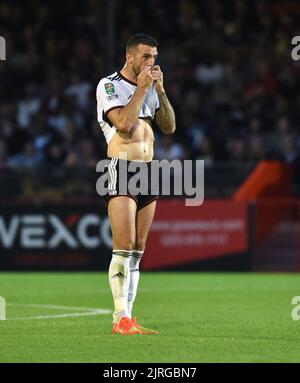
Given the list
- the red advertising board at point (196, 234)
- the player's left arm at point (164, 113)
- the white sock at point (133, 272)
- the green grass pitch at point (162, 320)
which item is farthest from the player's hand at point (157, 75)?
the red advertising board at point (196, 234)

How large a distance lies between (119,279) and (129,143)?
118 centimetres

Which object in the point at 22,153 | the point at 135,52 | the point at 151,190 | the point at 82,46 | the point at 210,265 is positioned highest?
the point at 82,46

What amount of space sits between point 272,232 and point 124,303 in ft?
31.3

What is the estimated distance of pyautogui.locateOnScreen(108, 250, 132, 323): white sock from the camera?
31.3 feet

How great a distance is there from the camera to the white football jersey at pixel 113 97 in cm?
968

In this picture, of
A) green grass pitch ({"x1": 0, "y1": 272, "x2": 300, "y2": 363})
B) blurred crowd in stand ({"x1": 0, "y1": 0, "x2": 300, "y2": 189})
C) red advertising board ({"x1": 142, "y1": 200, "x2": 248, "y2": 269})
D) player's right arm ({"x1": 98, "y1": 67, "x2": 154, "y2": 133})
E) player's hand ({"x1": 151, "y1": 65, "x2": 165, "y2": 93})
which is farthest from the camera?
Result: blurred crowd in stand ({"x1": 0, "y1": 0, "x2": 300, "y2": 189})

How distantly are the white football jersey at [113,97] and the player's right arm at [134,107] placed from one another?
0.47ft

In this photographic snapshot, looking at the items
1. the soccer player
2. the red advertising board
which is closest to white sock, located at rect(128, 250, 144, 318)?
the soccer player

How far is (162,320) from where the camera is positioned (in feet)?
35.7

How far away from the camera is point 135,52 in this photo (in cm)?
973

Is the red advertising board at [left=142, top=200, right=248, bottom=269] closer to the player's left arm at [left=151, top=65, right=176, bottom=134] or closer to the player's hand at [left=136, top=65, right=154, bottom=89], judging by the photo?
the player's left arm at [left=151, top=65, right=176, bottom=134]

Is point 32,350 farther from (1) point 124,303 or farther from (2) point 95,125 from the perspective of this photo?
(2) point 95,125

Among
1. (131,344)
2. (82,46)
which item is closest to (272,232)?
(82,46)

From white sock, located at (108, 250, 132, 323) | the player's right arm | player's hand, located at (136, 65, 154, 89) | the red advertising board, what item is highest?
the red advertising board
